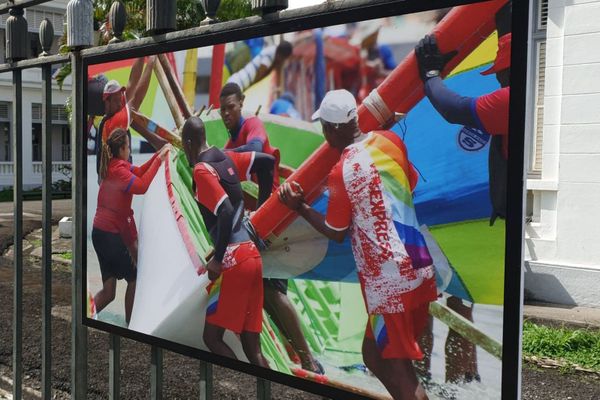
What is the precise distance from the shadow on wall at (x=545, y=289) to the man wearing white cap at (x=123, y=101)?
19.4 ft

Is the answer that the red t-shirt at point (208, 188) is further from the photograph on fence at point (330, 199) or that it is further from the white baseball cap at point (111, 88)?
the white baseball cap at point (111, 88)

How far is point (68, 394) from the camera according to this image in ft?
14.9

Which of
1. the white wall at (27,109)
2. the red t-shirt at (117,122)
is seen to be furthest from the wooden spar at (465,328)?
the white wall at (27,109)

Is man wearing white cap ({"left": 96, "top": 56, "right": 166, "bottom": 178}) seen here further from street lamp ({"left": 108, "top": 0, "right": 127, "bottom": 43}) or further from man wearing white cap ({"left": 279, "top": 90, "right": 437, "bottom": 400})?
man wearing white cap ({"left": 279, "top": 90, "right": 437, "bottom": 400})

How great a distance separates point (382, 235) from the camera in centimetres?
161

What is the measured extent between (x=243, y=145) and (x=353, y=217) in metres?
0.42

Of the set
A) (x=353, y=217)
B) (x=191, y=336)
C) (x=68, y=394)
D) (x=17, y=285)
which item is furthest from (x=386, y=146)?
(x=68, y=394)

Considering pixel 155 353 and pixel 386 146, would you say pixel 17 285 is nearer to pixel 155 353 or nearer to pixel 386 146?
pixel 155 353

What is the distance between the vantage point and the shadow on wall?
7.14 metres

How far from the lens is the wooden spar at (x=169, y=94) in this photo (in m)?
2.09

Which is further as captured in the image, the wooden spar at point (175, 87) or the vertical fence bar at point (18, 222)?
the vertical fence bar at point (18, 222)

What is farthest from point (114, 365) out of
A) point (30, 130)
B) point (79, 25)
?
point (30, 130)

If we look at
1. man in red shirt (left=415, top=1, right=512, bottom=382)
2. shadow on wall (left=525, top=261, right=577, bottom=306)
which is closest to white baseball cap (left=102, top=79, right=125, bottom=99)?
man in red shirt (left=415, top=1, right=512, bottom=382)

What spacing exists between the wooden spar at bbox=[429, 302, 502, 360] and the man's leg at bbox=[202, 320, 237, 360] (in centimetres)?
71
